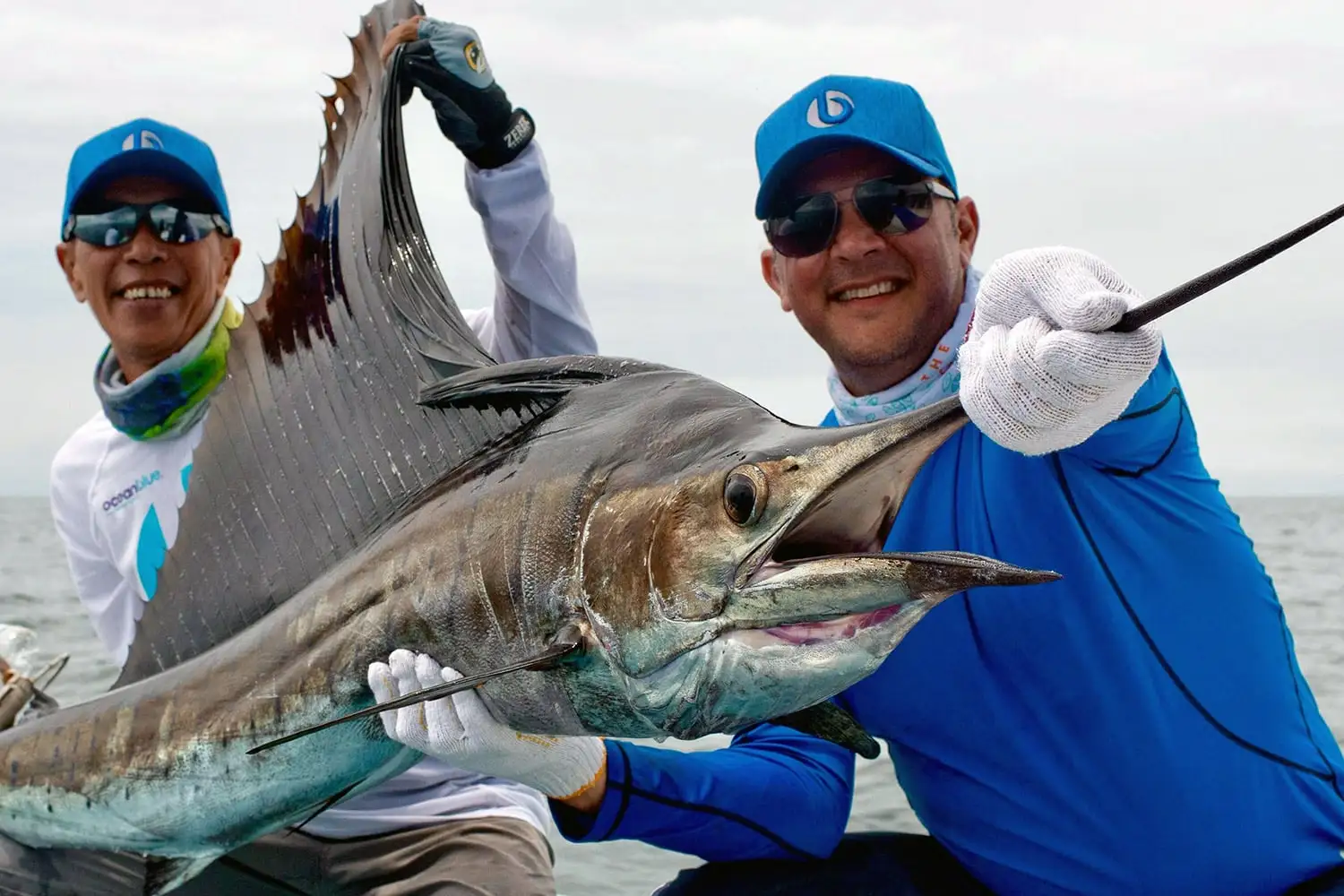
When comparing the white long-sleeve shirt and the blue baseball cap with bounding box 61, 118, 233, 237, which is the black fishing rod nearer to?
the white long-sleeve shirt

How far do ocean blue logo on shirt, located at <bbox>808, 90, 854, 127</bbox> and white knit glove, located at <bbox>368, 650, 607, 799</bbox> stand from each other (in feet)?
4.27

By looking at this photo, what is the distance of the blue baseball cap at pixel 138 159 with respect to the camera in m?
3.37

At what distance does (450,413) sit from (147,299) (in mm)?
1570

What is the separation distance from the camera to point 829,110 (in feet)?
8.64

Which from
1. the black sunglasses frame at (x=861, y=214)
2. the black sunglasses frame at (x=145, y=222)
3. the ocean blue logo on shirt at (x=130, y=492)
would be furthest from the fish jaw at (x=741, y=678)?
the black sunglasses frame at (x=145, y=222)

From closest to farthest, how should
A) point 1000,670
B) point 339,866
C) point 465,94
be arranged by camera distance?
1. point 1000,670
2. point 465,94
3. point 339,866

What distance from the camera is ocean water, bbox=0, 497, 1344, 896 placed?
483 centimetres

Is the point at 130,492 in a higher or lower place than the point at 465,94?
lower

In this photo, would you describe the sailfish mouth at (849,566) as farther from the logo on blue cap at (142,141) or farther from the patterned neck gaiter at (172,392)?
the logo on blue cap at (142,141)

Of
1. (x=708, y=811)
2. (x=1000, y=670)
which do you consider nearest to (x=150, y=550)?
(x=708, y=811)

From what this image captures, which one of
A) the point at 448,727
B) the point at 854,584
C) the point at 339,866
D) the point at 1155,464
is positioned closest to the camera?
the point at 854,584

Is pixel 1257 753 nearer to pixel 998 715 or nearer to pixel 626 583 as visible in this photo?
pixel 998 715

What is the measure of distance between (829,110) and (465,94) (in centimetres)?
73

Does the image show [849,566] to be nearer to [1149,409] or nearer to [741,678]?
[741,678]
